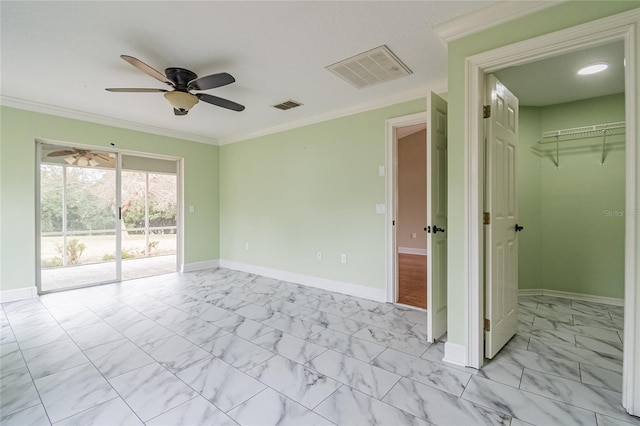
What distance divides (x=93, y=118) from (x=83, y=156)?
1.98ft

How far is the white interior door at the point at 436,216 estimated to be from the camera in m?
2.48

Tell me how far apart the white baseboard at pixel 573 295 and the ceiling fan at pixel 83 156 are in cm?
650

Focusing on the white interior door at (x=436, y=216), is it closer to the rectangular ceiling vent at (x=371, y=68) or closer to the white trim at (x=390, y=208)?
the rectangular ceiling vent at (x=371, y=68)

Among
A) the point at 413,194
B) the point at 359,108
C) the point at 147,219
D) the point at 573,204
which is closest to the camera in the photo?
the point at 573,204

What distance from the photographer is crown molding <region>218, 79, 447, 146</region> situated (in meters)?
3.24

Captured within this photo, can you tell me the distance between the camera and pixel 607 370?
2084 mm

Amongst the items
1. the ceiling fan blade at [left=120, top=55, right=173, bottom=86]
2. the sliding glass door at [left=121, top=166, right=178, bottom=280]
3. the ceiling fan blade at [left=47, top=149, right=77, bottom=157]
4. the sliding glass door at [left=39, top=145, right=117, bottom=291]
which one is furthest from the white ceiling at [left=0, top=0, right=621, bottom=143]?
the sliding glass door at [left=121, top=166, right=178, bottom=280]

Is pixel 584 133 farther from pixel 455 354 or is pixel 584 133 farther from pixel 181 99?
pixel 181 99

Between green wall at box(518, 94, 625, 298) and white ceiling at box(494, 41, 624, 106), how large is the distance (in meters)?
0.25

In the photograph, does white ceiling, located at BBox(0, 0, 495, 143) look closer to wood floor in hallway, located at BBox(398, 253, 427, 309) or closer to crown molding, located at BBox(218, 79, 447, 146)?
crown molding, located at BBox(218, 79, 447, 146)

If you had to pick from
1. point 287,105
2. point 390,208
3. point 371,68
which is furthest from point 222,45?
point 390,208

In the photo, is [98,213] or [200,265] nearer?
[98,213]

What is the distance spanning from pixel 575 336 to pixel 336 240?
270 cm

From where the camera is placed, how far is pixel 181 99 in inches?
113
